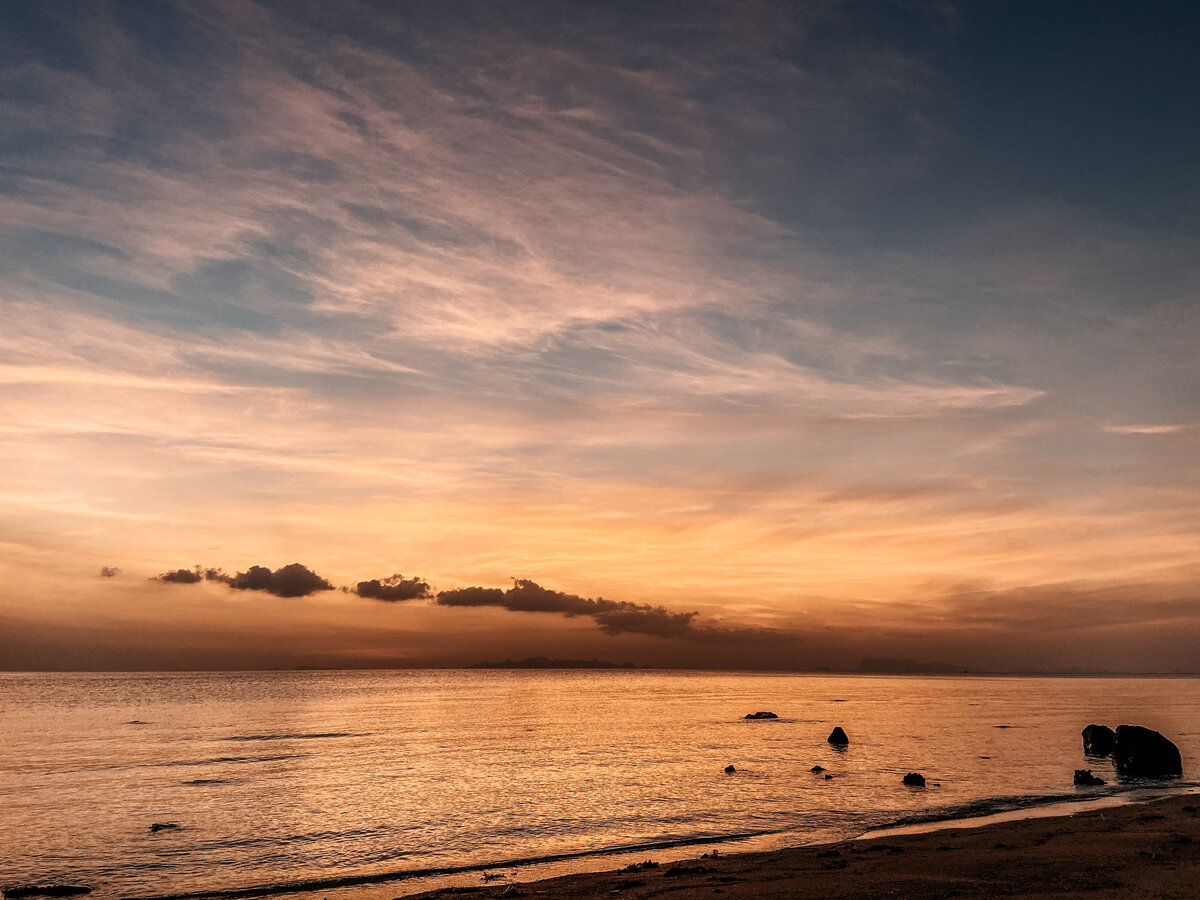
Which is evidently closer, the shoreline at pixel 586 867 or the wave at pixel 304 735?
the shoreline at pixel 586 867

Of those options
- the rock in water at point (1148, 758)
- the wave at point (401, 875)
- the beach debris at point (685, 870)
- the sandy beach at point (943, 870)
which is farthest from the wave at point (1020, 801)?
the beach debris at point (685, 870)

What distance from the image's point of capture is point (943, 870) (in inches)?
1000

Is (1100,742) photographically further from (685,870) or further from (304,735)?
(304,735)

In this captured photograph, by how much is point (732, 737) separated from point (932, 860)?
2700 inches

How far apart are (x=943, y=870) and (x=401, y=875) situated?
68.1 feet

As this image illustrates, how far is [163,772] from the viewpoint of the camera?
2420 inches

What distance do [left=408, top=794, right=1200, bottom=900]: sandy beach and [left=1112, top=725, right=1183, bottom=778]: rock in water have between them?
27.6 meters

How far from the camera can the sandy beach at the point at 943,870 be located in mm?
22609

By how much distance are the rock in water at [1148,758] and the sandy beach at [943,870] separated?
27.6m

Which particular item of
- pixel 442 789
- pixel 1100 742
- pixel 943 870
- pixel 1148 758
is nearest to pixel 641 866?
pixel 943 870

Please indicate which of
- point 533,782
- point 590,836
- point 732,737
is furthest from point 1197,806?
point 732,737

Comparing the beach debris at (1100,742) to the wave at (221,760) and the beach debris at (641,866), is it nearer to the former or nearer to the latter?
the beach debris at (641,866)

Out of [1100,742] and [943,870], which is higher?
[943,870]

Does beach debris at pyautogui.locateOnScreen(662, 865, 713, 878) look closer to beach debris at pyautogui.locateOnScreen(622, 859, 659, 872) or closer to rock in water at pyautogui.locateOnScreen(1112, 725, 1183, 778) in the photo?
beach debris at pyautogui.locateOnScreen(622, 859, 659, 872)
